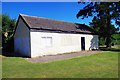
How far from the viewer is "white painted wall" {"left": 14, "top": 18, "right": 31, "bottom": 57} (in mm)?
22438

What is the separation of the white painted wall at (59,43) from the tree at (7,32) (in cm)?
688

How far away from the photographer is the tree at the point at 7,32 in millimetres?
28250

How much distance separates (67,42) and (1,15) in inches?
474

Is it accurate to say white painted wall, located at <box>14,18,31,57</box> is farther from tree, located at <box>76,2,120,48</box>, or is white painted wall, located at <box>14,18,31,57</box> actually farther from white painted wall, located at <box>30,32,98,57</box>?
tree, located at <box>76,2,120,48</box>

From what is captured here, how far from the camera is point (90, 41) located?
107 feet

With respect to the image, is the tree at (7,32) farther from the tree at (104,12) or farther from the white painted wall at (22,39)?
the tree at (104,12)

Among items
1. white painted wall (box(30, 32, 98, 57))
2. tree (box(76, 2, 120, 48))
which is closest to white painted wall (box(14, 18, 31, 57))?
white painted wall (box(30, 32, 98, 57))

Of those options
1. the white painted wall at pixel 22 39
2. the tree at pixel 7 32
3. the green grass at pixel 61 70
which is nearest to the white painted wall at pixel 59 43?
the white painted wall at pixel 22 39

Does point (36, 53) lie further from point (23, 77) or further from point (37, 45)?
point (23, 77)

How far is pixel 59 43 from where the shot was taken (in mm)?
25703

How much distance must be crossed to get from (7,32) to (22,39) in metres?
8.65

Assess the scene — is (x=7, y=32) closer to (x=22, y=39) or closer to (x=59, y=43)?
(x=22, y=39)

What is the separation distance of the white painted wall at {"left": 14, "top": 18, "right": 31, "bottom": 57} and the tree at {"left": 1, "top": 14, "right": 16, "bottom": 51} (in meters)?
3.05

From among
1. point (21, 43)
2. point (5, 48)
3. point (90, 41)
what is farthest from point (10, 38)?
point (90, 41)
